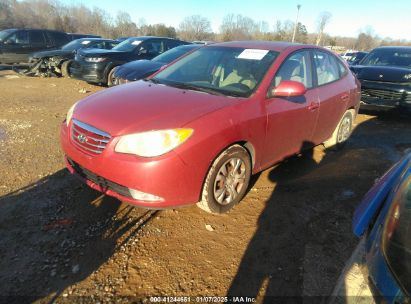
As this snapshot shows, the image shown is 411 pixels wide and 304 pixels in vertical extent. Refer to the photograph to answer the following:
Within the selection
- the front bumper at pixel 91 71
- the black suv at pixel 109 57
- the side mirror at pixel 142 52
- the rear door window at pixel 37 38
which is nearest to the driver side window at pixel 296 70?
the black suv at pixel 109 57

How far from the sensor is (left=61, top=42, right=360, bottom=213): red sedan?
101 inches

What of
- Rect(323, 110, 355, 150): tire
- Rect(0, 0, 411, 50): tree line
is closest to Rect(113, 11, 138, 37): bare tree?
Rect(0, 0, 411, 50): tree line

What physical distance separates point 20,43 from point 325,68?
13742mm

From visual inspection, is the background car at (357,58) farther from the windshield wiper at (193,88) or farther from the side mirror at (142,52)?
the windshield wiper at (193,88)

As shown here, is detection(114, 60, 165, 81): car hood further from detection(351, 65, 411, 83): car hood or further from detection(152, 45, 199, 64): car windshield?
detection(351, 65, 411, 83): car hood

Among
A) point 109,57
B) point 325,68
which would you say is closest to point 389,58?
point 325,68

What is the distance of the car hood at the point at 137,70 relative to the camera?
705 cm

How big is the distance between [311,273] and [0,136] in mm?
5003

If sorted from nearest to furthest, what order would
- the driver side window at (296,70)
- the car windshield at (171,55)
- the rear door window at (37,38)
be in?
the driver side window at (296,70) → the car windshield at (171,55) → the rear door window at (37,38)

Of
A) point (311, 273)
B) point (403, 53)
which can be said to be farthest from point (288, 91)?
point (403, 53)

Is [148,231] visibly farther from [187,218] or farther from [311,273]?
[311,273]

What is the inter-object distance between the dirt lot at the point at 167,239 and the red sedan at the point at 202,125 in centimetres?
37

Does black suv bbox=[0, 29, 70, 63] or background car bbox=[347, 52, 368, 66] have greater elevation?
background car bbox=[347, 52, 368, 66]

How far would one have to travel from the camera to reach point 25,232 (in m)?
2.77
